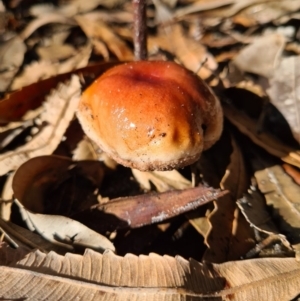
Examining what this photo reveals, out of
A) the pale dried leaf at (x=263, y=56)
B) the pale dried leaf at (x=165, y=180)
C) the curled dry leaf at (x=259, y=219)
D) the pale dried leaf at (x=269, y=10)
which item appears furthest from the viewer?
the pale dried leaf at (x=269, y=10)

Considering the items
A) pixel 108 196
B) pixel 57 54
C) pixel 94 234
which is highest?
pixel 57 54

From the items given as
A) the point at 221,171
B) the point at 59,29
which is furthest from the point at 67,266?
the point at 59,29

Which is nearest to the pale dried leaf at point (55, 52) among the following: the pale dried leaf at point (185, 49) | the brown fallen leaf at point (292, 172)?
the pale dried leaf at point (185, 49)

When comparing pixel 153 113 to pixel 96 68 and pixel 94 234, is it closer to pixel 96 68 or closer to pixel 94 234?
pixel 94 234

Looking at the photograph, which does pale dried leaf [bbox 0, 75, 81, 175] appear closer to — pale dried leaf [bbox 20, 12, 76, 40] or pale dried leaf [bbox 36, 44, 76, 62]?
pale dried leaf [bbox 36, 44, 76, 62]

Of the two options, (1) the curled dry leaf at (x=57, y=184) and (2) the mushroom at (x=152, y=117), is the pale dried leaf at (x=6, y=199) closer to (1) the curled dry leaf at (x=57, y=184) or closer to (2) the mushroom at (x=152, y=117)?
(1) the curled dry leaf at (x=57, y=184)

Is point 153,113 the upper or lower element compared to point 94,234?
upper

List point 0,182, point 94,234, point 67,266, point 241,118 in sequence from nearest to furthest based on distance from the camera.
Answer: point 67,266 → point 94,234 → point 0,182 → point 241,118
